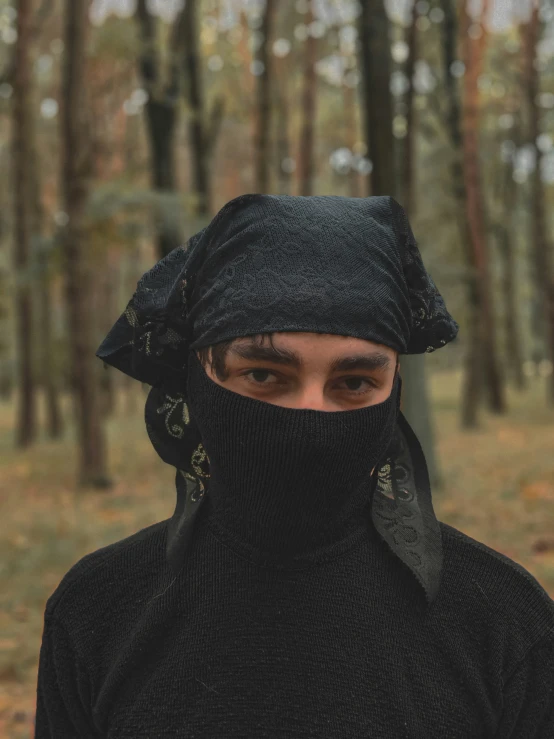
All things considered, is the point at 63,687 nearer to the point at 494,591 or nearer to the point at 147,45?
the point at 494,591

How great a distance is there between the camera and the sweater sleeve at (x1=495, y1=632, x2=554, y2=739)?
65.0 inches

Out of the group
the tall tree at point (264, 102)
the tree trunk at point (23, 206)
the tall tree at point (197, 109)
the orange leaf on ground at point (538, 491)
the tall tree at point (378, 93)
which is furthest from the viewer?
the tall tree at point (264, 102)

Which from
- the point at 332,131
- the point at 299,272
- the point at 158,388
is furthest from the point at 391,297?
the point at 332,131

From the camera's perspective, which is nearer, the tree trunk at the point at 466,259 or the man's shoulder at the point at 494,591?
the man's shoulder at the point at 494,591

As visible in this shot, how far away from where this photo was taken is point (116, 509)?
30.6ft

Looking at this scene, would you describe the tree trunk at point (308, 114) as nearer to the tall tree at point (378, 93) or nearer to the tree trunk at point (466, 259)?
the tree trunk at point (466, 259)

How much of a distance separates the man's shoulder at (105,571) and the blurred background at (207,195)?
95 centimetres

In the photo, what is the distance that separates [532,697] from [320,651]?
449mm

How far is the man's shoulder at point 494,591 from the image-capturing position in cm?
170

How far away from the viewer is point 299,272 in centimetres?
159

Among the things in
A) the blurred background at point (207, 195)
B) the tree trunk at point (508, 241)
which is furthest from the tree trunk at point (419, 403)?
the tree trunk at point (508, 241)

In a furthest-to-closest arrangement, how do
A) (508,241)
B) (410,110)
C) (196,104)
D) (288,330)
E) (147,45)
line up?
(508,241) → (196,104) → (147,45) → (410,110) → (288,330)

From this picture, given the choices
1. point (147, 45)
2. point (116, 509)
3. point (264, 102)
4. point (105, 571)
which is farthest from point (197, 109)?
point (105, 571)

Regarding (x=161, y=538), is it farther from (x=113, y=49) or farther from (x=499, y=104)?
(x=499, y=104)
